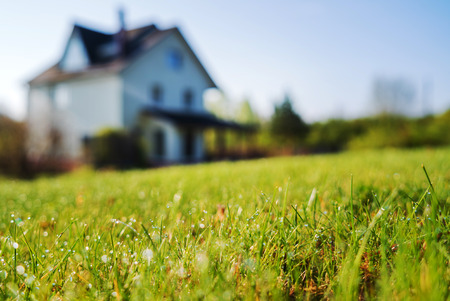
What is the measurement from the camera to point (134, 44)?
21.6 m

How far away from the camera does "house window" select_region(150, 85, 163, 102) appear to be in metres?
21.2

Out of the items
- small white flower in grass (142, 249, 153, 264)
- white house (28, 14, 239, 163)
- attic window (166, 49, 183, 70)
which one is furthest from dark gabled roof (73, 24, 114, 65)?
small white flower in grass (142, 249, 153, 264)

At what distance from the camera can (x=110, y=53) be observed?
21703 millimetres

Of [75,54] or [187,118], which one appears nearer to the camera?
[187,118]

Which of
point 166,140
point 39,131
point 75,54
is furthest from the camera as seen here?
point 75,54

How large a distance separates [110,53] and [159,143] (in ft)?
22.0

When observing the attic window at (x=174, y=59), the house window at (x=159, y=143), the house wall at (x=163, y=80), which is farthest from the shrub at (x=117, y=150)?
the attic window at (x=174, y=59)

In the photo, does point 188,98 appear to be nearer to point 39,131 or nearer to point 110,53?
point 110,53

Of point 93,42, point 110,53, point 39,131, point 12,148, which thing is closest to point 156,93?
point 110,53

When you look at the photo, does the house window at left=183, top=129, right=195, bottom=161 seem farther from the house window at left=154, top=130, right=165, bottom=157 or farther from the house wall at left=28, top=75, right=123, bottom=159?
the house wall at left=28, top=75, right=123, bottom=159

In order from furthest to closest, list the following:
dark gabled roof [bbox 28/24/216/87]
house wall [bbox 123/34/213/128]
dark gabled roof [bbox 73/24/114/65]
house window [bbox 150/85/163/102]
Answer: dark gabled roof [bbox 73/24/114/65] → house window [bbox 150/85/163/102] → dark gabled roof [bbox 28/24/216/87] → house wall [bbox 123/34/213/128]

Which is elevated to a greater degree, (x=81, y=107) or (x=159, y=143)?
(x=81, y=107)

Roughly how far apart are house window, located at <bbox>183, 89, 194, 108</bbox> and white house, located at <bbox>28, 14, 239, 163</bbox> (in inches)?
1.3

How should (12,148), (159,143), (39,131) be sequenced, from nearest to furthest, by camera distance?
(12,148) → (39,131) → (159,143)
